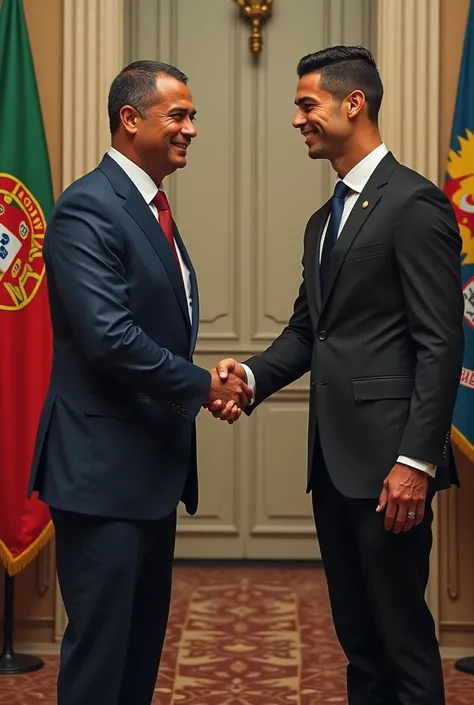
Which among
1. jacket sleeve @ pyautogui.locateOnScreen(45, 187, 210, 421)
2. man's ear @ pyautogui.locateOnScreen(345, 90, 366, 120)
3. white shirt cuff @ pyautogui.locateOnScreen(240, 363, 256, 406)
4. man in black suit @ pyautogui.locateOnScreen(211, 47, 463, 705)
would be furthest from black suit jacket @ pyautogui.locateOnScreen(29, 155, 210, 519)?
man's ear @ pyautogui.locateOnScreen(345, 90, 366, 120)

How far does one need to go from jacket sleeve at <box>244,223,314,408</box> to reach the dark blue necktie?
0.26 metres

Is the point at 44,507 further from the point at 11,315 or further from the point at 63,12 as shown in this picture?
the point at 63,12

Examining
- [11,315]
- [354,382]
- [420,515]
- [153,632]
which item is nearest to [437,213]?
[354,382]

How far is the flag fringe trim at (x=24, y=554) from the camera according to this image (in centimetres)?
378

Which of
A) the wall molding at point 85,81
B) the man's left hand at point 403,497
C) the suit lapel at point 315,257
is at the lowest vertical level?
the man's left hand at point 403,497

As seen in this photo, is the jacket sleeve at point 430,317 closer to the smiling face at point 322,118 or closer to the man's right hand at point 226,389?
the smiling face at point 322,118

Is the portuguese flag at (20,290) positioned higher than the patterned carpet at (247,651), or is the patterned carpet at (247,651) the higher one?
the portuguese flag at (20,290)

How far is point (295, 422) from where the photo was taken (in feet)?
17.4

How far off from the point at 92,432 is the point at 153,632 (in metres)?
0.56

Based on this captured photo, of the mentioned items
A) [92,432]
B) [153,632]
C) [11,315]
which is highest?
[11,315]

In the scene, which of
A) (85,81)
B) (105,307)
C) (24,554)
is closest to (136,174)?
(105,307)

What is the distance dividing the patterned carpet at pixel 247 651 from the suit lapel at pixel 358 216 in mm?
1631

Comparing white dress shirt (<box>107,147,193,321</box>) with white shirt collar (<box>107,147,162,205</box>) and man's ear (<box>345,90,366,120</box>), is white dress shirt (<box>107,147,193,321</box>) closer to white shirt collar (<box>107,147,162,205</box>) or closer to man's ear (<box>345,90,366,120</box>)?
white shirt collar (<box>107,147,162,205</box>)

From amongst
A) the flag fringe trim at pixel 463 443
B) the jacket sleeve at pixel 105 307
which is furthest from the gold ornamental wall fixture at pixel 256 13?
the jacket sleeve at pixel 105 307
